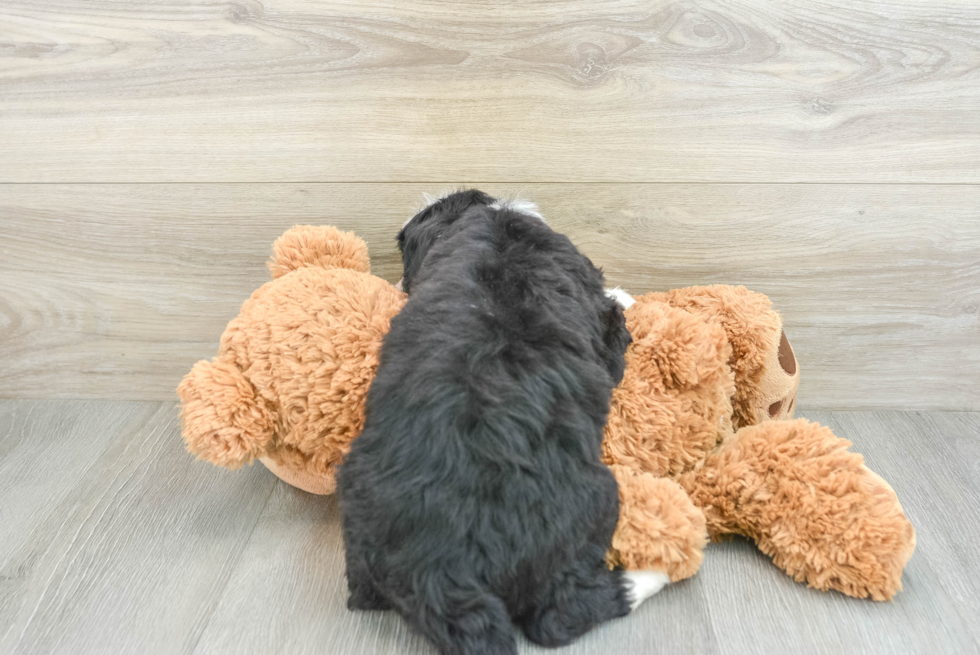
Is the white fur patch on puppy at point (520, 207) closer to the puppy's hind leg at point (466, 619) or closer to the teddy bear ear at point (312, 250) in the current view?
the teddy bear ear at point (312, 250)

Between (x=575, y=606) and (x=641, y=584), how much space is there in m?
0.07

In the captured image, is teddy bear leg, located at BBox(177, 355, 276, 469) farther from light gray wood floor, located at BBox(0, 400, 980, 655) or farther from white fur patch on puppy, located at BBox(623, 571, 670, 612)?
white fur patch on puppy, located at BBox(623, 571, 670, 612)

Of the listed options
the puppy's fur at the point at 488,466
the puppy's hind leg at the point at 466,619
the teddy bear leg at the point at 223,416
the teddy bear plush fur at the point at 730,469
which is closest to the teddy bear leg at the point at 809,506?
the teddy bear plush fur at the point at 730,469

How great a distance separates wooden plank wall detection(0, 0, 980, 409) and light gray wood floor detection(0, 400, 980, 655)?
205 millimetres

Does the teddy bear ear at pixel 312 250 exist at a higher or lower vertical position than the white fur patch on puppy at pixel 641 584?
higher

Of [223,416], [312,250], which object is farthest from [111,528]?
[312,250]

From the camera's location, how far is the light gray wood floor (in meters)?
0.60

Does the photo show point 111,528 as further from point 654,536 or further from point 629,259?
point 629,259

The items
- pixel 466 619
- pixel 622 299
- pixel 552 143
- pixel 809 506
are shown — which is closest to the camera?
pixel 466 619

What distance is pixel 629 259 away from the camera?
0.90m

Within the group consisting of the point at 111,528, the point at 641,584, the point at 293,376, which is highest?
the point at 293,376

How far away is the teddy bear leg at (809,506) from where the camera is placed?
0.61m

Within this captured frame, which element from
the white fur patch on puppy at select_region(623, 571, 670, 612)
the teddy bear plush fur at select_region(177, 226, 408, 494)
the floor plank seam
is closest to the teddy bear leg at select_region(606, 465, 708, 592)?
the white fur patch on puppy at select_region(623, 571, 670, 612)

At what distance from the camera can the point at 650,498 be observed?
0.62 m
